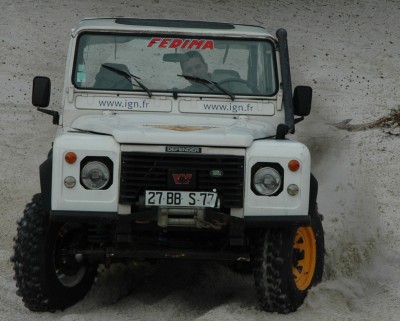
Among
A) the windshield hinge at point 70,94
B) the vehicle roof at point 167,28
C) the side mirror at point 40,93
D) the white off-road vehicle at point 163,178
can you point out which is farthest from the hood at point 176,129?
the vehicle roof at point 167,28

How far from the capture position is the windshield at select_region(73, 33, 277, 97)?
794cm

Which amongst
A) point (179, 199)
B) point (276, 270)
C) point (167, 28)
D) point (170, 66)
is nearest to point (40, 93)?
point (170, 66)

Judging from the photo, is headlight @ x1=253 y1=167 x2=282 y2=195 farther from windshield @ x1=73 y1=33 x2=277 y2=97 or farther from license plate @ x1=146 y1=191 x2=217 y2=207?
windshield @ x1=73 y1=33 x2=277 y2=97

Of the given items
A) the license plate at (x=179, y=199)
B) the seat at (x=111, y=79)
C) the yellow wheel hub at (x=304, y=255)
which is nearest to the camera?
the license plate at (x=179, y=199)

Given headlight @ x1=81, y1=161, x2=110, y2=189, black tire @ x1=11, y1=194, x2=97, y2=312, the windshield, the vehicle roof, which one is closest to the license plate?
headlight @ x1=81, y1=161, x2=110, y2=189

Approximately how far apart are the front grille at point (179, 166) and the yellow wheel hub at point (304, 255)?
0.82 metres

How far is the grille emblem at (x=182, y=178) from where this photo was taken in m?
6.77

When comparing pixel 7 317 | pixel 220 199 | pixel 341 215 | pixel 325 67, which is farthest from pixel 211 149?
pixel 325 67

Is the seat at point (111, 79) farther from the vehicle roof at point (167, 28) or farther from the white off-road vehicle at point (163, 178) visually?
the vehicle roof at point (167, 28)

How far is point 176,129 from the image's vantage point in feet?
23.3

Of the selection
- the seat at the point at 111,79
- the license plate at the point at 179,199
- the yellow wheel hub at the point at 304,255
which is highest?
the seat at the point at 111,79

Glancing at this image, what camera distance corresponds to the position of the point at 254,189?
269 inches

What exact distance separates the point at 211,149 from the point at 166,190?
385mm

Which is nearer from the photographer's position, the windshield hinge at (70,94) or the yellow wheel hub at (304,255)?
the yellow wheel hub at (304,255)
